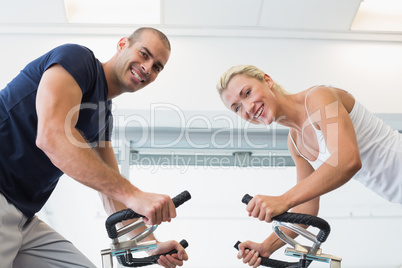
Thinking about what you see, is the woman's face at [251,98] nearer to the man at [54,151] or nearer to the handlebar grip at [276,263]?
the man at [54,151]

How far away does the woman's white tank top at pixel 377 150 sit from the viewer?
170 cm

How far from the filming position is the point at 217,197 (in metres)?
2.81

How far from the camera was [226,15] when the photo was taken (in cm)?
276

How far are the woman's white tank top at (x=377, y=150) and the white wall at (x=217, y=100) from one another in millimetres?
991

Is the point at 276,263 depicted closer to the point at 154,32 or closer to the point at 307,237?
the point at 307,237

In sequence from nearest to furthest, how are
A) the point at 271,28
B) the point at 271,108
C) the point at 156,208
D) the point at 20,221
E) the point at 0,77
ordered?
the point at 156,208, the point at 20,221, the point at 271,108, the point at 0,77, the point at 271,28

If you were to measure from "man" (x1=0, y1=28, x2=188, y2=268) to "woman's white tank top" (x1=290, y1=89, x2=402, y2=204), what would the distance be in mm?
804

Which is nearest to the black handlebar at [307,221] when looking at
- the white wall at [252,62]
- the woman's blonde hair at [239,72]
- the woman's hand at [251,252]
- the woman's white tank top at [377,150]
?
the woman's hand at [251,252]

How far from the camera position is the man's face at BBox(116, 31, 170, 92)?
179cm

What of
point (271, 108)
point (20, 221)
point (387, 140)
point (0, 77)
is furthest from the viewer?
point (0, 77)

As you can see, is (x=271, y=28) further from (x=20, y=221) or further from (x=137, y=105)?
(x=20, y=221)

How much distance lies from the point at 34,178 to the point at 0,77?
1348mm

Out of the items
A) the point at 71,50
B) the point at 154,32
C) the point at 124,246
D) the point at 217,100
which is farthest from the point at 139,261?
the point at 217,100

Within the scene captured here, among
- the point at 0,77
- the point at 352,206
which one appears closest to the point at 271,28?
the point at 352,206
